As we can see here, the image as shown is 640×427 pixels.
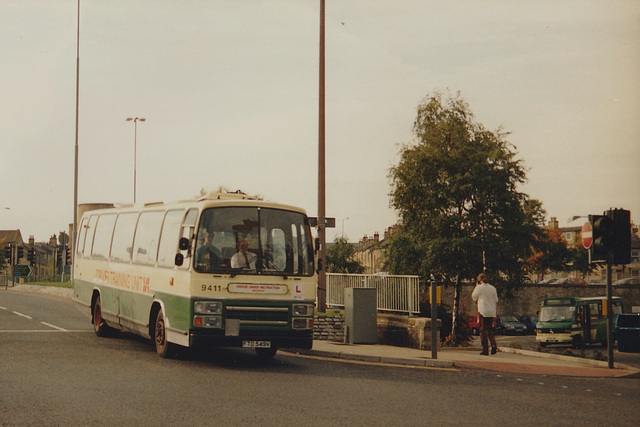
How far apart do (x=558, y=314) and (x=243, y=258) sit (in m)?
29.3

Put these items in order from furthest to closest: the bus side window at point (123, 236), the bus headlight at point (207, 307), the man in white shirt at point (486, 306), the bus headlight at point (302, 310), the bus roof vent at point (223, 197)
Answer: the man in white shirt at point (486, 306) → the bus side window at point (123, 236) → the bus roof vent at point (223, 197) → the bus headlight at point (302, 310) → the bus headlight at point (207, 307)

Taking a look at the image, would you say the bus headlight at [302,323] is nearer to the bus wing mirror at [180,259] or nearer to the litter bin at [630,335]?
the bus wing mirror at [180,259]

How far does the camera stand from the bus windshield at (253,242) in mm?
14047

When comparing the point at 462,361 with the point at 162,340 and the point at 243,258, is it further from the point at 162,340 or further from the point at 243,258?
the point at 162,340

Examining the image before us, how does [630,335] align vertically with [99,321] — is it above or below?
below

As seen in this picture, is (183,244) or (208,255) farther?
(208,255)

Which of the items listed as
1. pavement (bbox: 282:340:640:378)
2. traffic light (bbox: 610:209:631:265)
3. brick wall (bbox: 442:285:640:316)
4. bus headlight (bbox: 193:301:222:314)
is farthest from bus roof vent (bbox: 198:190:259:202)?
brick wall (bbox: 442:285:640:316)

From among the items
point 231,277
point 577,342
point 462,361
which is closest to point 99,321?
point 231,277

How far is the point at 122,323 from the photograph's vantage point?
17125 mm

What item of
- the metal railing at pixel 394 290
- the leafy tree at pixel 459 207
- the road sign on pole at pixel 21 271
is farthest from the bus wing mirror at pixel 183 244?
the road sign on pole at pixel 21 271

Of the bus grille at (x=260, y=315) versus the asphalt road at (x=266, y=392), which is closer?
the asphalt road at (x=266, y=392)

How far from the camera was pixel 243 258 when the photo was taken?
14141 mm

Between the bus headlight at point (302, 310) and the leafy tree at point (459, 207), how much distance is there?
28.1 meters

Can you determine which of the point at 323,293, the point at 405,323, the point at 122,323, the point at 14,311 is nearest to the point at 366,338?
the point at 405,323
